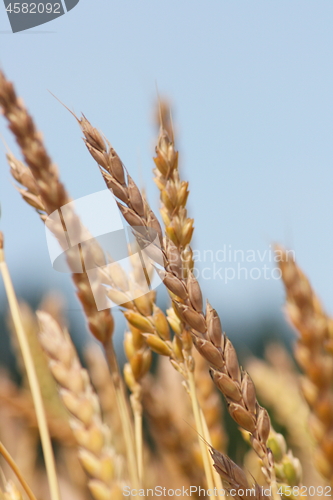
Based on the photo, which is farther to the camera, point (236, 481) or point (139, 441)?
point (139, 441)

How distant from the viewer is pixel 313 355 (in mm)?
583

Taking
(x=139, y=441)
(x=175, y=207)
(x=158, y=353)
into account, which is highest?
(x=175, y=207)

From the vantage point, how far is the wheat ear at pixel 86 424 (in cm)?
49

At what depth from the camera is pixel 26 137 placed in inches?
22.2

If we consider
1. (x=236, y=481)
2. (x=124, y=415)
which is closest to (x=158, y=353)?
(x=124, y=415)

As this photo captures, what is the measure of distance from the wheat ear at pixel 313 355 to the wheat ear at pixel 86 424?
24 centimetres

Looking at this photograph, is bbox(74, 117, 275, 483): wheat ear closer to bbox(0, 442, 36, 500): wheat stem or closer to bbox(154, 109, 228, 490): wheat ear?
bbox(154, 109, 228, 490): wheat ear

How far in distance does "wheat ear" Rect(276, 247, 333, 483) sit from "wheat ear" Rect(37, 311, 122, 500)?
0.24m

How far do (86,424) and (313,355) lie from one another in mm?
275

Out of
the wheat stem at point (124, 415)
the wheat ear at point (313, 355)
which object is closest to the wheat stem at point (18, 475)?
the wheat stem at point (124, 415)

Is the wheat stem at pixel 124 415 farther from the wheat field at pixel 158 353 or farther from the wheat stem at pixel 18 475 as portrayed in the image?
the wheat stem at pixel 18 475

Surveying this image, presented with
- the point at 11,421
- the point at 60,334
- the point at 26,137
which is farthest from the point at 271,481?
the point at 11,421

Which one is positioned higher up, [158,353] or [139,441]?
[158,353]

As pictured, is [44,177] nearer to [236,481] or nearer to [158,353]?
[158,353]
